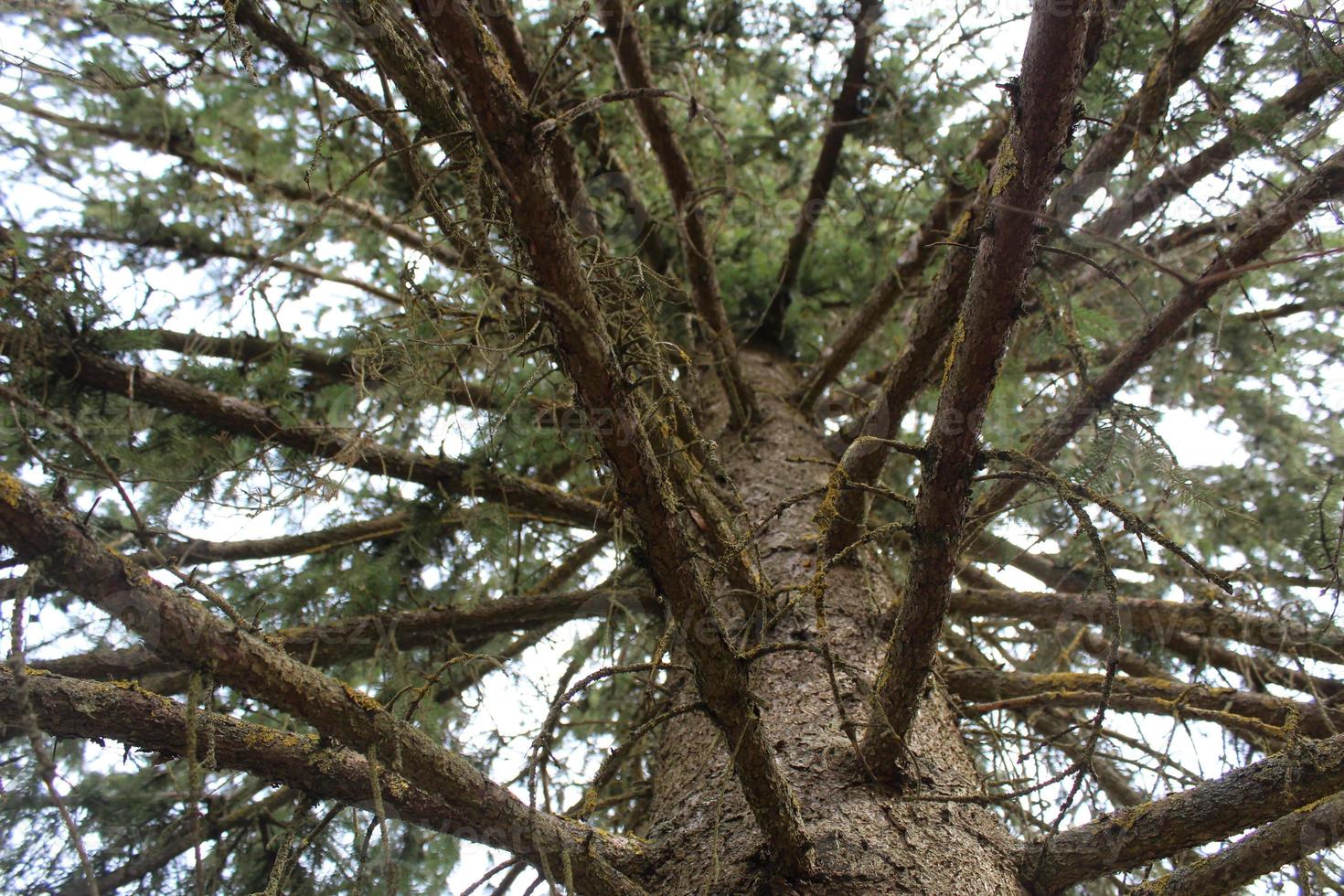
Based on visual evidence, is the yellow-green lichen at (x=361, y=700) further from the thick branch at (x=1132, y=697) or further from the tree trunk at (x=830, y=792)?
the thick branch at (x=1132, y=697)

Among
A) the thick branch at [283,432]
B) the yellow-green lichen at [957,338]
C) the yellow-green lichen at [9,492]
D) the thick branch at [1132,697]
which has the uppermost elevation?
the thick branch at [283,432]

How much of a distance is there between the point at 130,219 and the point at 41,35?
68 cm

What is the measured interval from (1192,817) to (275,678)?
1545 mm

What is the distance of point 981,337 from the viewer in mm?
1412

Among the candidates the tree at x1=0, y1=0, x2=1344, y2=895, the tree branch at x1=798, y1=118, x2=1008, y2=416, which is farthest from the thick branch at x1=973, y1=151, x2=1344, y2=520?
the tree branch at x1=798, y1=118, x2=1008, y2=416

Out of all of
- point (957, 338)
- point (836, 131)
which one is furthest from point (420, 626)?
point (836, 131)

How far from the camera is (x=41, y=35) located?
311 centimetres

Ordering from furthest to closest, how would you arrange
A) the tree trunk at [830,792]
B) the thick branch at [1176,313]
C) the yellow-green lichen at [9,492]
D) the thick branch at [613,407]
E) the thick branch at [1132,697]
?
the thick branch at [1132,697] → the thick branch at [1176,313] → the tree trunk at [830,792] → the thick branch at [613,407] → the yellow-green lichen at [9,492]

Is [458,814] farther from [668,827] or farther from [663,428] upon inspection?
[663,428]

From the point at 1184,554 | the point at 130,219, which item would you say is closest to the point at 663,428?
the point at 1184,554

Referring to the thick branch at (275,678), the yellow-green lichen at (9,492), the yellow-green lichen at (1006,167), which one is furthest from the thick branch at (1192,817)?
the yellow-green lichen at (9,492)

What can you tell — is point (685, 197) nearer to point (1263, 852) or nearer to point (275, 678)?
point (275, 678)

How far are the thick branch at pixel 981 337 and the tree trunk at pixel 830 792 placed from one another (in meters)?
0.16

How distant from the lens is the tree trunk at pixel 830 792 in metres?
1.64
